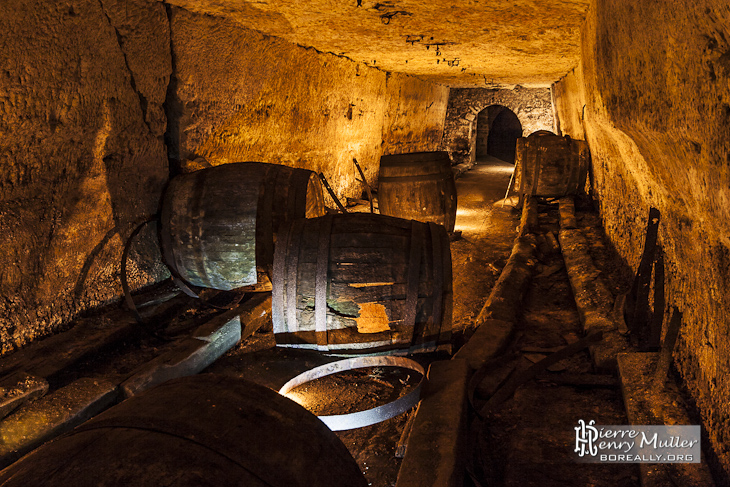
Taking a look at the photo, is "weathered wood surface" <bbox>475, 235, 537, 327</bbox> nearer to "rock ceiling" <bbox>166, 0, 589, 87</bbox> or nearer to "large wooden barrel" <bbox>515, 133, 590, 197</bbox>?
"large wooden barrel" <bbox>515, 133, 590, 197</bbox>

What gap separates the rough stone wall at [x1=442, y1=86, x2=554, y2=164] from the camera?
13.4 metres

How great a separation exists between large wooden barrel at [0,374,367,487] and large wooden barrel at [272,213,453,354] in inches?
46.9

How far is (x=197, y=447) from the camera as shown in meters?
1.04

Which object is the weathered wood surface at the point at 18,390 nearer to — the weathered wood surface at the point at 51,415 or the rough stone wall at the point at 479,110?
the weathered wood surface at the point at 51,415

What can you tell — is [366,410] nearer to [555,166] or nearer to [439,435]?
[439,435]

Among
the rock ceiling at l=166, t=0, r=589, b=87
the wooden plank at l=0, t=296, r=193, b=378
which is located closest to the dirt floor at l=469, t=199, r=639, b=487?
the wooden plank at l=0, t=296, r=193, b=378

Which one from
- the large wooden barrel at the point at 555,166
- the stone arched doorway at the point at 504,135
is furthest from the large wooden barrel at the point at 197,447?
the stone arched doorway at the point at 504,135

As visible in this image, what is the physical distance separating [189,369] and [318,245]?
1016 mm

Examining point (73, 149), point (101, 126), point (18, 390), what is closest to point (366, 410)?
point (18, 390)

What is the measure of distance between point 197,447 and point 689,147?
1.85 m

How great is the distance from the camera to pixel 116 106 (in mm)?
3236

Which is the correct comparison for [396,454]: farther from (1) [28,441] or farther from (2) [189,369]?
(1) [28,441]

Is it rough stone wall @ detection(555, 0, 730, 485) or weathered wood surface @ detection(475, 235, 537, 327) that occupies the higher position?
rough stone wall @ detection(555, 0, 730, 485)

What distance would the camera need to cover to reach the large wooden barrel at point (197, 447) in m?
0.96
